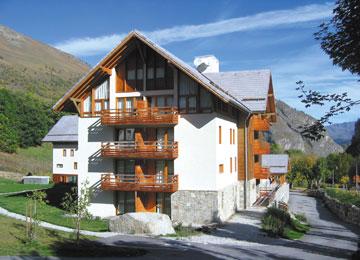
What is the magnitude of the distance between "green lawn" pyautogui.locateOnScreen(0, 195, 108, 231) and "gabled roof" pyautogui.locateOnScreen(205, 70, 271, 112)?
1636cm

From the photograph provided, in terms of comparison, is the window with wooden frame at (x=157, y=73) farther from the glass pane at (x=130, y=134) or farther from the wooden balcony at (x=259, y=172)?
the wooden balcony at (x=259, y=172)

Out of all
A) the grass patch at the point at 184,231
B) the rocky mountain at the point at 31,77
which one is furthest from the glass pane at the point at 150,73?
the rocky mountain at the point at 31,77

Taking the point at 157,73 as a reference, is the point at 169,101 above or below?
below

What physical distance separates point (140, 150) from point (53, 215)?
784cm

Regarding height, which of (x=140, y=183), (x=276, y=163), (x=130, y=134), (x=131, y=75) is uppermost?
(x=131, y=75)

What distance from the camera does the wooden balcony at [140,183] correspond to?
3014 centimetres

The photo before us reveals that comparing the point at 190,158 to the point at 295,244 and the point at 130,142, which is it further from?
the point at 295,244

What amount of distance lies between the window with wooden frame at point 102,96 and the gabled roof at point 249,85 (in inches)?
468

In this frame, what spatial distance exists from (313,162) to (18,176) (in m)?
70.6

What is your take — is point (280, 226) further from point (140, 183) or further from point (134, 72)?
point (134, 72)

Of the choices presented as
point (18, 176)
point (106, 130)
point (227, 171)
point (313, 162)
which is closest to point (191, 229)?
point (227, 171)

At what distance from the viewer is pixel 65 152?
54.4 meters

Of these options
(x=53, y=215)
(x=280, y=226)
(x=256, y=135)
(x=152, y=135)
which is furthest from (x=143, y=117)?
(x=256, y=135)

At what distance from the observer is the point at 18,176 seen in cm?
5709
